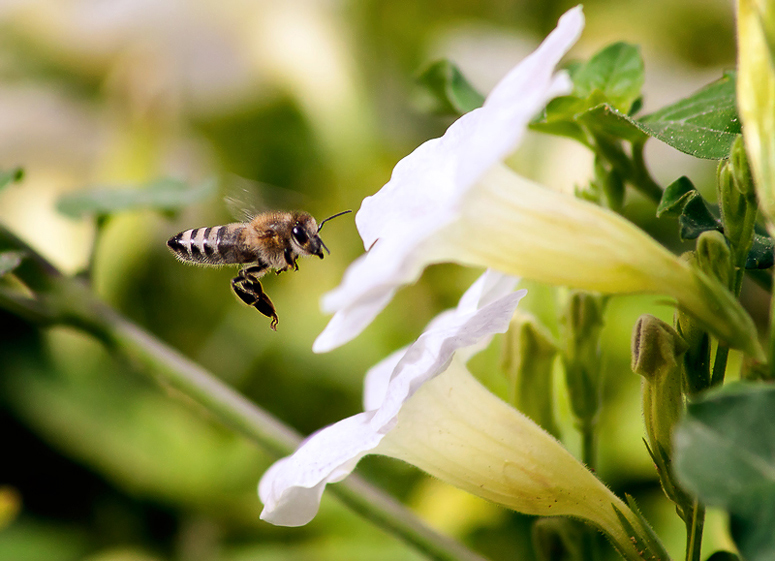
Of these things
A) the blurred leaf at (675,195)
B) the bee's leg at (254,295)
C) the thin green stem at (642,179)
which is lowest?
the blurred leaf at (675,195)

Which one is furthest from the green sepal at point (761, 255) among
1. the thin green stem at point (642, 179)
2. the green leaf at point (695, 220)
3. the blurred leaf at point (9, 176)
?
the blurred leaf at point (9, 176)

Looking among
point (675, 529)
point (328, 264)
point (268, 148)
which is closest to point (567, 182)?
point (328, 264)

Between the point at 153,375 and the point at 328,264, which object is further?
the point at 328,264

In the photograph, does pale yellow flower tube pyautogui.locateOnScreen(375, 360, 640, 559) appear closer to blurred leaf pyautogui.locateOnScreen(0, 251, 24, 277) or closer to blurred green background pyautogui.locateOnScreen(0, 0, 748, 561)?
blurred leaf pyautogui.locateOnScreen(0, 251, 24, 277)

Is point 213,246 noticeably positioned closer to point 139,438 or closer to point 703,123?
point 703,123

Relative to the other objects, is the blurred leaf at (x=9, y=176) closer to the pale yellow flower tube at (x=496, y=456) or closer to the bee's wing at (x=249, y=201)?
the bee's wing at (x=249, y=201)

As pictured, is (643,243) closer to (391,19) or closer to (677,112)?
(677,112)

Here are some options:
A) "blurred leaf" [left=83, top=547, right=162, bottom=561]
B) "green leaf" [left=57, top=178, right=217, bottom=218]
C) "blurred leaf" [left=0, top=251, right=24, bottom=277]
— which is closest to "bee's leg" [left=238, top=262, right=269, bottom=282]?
"green leaf" [left=57, top=178, right=217, bottom=218]
